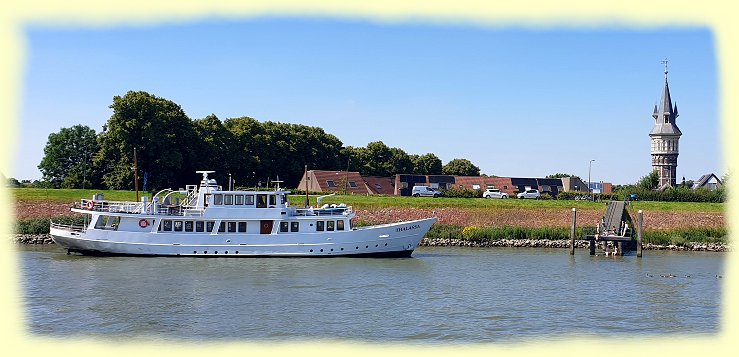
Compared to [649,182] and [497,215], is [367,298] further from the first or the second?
[649,182]

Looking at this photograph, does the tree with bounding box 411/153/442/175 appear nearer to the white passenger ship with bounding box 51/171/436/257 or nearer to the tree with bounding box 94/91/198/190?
the tree with bounding box 94/91/198/190

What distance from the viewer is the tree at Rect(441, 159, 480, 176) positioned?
386ft

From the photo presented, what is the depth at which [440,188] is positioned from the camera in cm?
8888

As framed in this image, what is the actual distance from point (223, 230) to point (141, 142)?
3192 centimetres

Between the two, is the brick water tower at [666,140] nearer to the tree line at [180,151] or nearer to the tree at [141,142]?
the tree line at [180,151]

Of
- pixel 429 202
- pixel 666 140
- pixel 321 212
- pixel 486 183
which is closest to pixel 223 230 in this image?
pixel 321 212

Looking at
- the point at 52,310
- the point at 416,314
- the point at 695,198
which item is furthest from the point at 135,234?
the point at 695,198

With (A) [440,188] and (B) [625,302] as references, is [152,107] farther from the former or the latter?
(B) [625,302]

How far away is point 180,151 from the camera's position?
7494 centimetres

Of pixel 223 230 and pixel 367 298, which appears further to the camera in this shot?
pixel 223 230

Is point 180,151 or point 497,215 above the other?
point 180,151

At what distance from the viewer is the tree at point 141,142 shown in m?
71.1

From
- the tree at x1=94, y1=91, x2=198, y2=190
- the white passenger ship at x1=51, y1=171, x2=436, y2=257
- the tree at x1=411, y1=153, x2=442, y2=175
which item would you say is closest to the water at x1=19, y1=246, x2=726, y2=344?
the white passenger ship at x1=51, y1=171, x2=436, y2=257

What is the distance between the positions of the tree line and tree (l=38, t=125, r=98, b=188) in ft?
0.33
